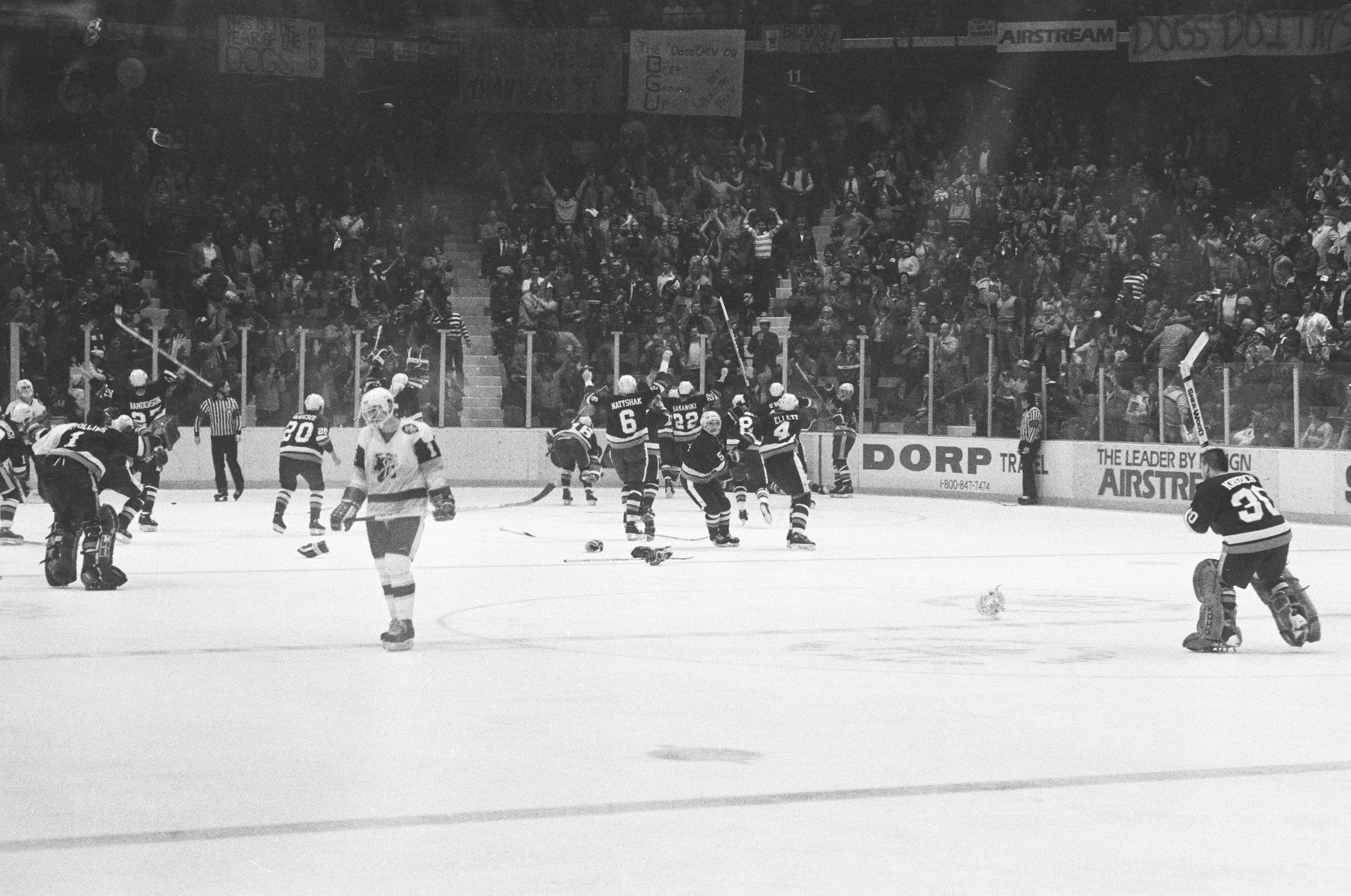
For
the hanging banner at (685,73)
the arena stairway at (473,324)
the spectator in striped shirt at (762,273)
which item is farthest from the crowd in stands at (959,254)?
the hanging banner at (685,73)

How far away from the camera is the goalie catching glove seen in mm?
10812

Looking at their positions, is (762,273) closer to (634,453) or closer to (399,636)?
(634,453)

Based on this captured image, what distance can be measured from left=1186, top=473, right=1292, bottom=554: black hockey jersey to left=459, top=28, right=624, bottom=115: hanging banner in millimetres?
23823

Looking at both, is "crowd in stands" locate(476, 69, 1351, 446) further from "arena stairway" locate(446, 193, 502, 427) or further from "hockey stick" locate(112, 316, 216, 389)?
"hockey stick" locate(112, 316, 216, 389)

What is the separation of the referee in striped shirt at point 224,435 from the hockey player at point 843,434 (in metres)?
8.77

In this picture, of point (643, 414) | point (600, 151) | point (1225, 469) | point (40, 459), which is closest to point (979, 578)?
point (1225, 469)

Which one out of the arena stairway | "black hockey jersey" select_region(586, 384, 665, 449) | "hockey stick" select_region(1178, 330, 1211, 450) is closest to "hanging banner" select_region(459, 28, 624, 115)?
the arena stairway

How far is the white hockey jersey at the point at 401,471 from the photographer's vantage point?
34.9ft

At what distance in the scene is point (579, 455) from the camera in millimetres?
24953

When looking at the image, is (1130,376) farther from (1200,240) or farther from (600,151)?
(600,151)

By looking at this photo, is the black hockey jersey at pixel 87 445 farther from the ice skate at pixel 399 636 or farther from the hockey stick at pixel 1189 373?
the hockey stick at pixel 1189 373

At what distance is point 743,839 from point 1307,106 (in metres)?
27.0

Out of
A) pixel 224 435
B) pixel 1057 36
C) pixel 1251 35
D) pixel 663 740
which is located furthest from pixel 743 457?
pixel 663 740

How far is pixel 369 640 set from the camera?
10.8 metres
